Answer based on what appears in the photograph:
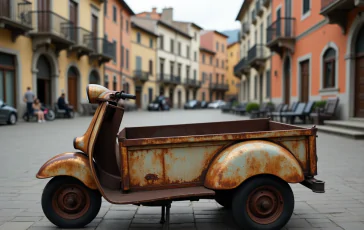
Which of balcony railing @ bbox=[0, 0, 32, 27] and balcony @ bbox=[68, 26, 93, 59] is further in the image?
balcony @ bbox=[68, 26, 93, 59]

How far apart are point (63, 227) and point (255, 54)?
26.3 m

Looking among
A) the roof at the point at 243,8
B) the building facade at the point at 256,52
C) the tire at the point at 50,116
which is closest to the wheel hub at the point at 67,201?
the tire at the point at 50,116

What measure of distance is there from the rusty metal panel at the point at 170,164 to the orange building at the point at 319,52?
409 inches

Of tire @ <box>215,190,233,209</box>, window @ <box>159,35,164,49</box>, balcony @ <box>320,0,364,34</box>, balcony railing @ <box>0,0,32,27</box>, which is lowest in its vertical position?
tire @ <box>215,190,233,209</box>

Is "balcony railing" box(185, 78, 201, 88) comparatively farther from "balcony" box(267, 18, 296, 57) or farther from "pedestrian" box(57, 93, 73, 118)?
"balcony" box(267, 18, 296, 57)

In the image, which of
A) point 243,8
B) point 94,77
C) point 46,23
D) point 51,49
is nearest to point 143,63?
point 243,8

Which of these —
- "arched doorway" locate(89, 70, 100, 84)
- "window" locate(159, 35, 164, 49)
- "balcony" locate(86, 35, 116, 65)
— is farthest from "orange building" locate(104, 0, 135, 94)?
"window" locate(159, 35, 164, 49)

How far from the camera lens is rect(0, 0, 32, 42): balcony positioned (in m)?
16.5

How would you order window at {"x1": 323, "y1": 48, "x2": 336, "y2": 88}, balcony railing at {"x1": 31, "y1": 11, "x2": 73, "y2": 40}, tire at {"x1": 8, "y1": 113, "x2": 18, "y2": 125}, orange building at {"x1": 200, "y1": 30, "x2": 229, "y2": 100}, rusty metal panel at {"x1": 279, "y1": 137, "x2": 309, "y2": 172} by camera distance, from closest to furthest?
rusty metal panel at {"x1": 279, "y1": 137, "x2": 309, "y2": 172} < window at {"x1": 323, "y1": 48, "x2": 336, "y2": 88} < tire at {"x1": 8, "y1": 113, "x2": 18, "y2": 125} < balcony railing at {"x1": 31, "y1": 11, "x2": 73, "y2": 40} < orange building at {"x1": 200, "y1": 30, "x2": 229, "y2": 100}

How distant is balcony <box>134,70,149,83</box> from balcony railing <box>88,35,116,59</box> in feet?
41.9

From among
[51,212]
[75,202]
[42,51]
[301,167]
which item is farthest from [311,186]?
[42,51]

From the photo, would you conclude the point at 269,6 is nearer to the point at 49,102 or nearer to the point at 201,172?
the point at 49,102

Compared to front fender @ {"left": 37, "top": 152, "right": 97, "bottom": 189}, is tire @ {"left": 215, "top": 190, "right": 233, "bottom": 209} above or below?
below

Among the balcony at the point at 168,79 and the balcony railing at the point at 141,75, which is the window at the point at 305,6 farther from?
the balcony at the point at 168,79
